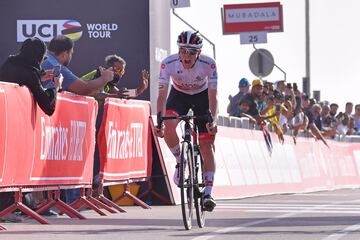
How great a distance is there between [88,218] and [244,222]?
174 centimetres

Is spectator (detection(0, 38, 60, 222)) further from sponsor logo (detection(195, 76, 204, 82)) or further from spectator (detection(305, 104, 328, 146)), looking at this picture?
spectator (detection(305, 104, 328, 146))

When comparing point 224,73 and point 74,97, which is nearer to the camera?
point 74,97

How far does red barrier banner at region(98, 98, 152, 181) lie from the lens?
1631cm

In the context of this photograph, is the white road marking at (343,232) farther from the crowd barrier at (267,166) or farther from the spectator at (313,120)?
the spectator at (313,120)

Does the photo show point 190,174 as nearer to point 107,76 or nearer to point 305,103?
point 107,76

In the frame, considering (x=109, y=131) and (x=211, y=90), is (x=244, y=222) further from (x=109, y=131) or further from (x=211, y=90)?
(x=109, y=131)

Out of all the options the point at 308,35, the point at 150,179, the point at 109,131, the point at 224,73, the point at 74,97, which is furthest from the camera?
the point at 308,35

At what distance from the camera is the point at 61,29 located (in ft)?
69.7

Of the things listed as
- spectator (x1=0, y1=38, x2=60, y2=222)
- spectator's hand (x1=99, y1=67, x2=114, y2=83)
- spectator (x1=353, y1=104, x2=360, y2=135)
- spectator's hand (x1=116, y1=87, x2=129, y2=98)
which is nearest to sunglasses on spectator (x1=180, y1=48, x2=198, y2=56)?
spectator (x1=0, y1=38, x2=60, y2=222)

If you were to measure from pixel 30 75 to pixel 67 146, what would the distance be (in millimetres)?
1364

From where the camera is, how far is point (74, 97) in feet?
50.2

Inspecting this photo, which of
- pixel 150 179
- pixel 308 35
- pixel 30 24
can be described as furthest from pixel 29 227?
pixel 308 35

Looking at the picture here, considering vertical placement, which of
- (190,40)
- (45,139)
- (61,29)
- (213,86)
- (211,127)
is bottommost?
(45,139)

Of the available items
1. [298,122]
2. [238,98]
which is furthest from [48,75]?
[298,122]
